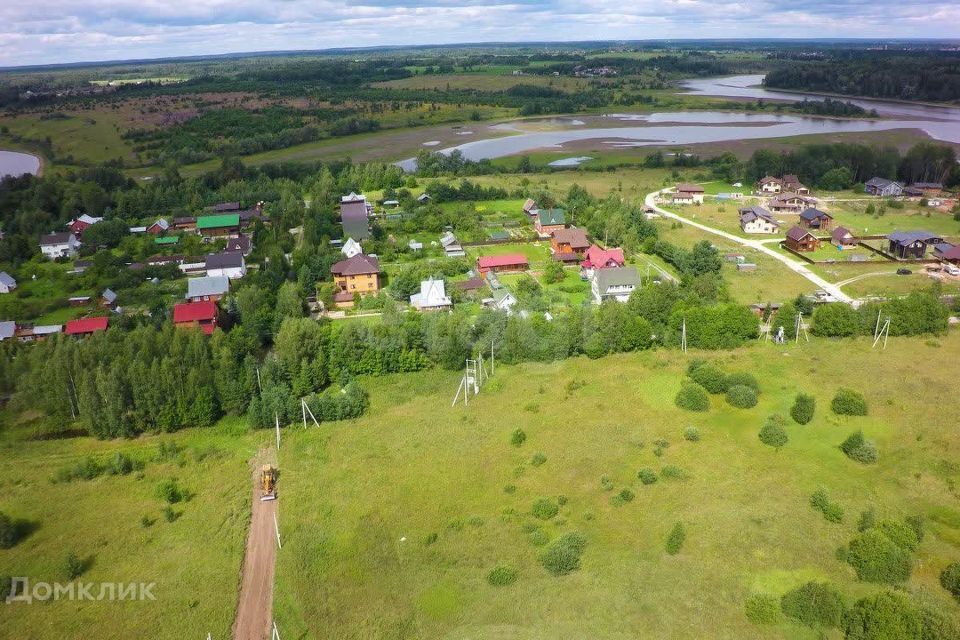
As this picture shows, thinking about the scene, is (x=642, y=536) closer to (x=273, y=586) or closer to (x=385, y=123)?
(x=273, y=586)

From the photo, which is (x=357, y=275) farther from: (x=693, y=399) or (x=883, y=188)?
(x=883, y=188)

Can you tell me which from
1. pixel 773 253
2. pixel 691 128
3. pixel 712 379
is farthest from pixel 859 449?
pixel 691 128

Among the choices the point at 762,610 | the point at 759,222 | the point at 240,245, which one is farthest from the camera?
the point at 759,222

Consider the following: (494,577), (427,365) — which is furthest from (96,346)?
(494,577)

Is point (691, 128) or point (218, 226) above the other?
point (691, 128)

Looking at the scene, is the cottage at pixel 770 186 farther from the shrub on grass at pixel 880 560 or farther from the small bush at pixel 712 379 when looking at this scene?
the shrub on grass at pixel 880 560

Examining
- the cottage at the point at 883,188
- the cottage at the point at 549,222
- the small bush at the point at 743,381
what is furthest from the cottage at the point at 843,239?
the small bush at the point at 743,381
